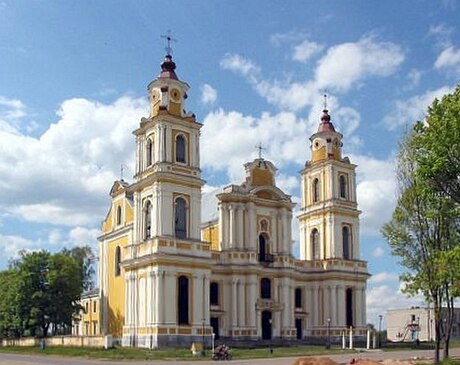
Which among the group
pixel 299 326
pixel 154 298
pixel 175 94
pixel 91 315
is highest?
pixel 175 94

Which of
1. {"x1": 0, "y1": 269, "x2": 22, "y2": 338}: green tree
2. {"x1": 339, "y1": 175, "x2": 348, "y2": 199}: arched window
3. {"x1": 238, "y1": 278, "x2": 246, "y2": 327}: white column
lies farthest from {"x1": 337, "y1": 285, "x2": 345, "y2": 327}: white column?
{"x1": 0, "y1": 269, "x2": 22, "y2": 338}: green tree

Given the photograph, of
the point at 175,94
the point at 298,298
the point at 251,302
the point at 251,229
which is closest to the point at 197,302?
the point at 251,302

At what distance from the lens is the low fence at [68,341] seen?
5316 cm

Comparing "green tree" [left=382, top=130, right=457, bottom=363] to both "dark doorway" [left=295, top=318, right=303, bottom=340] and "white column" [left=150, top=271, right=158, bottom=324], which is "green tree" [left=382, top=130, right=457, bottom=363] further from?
"dark doorway" [left=295, top=318, right=303, bottom=340]

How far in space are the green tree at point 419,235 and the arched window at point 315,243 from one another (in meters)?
37.3

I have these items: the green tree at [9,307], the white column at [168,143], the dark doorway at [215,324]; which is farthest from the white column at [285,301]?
the green tree at [9,307]

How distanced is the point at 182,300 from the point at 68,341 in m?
10.1

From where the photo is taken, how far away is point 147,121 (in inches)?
2363

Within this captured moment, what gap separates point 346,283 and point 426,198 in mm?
40810

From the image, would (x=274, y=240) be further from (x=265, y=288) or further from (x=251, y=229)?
(x=265, y=288)

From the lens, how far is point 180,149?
5912 centimetres

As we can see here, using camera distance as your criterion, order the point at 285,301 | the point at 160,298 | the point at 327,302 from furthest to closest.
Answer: the point at 327,302
the point at 285,301
the point at 160,298

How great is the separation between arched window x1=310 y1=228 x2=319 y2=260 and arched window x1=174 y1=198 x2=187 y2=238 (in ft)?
59.2

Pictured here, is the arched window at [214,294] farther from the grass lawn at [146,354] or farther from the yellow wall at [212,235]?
the grass lawn at [146,354]
